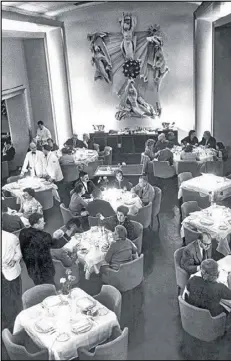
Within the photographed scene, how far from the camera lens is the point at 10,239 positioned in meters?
5.23

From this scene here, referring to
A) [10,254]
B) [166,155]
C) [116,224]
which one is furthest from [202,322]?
[166,155]

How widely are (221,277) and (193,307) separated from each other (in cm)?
72

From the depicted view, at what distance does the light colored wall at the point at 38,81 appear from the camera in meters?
12.0

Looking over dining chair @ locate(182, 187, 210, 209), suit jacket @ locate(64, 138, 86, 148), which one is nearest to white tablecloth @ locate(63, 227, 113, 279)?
dining chair @ locate(182, 187, 210, 209)

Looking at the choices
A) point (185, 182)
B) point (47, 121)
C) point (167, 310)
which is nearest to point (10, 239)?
point (167, 310)

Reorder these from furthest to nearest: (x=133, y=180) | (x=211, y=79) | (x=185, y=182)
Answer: (x=211, y=79), (x=133, y=180), (x=185, y=182)

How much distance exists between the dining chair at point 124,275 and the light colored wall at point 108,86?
8386mm

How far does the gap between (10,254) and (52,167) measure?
14.3 feet

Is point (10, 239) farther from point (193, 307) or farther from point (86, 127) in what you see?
point (86, 127)

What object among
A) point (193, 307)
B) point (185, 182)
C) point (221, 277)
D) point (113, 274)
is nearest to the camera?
point (193, 307)

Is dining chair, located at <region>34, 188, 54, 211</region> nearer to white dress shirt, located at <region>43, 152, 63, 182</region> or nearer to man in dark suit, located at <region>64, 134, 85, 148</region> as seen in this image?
white dress shirt, located at <region>43, 152, 63, 182</region>

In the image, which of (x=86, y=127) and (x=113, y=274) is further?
(x=86, y=127)

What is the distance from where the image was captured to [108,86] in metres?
13.3

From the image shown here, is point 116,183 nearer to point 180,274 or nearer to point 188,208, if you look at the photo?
point 188,208
